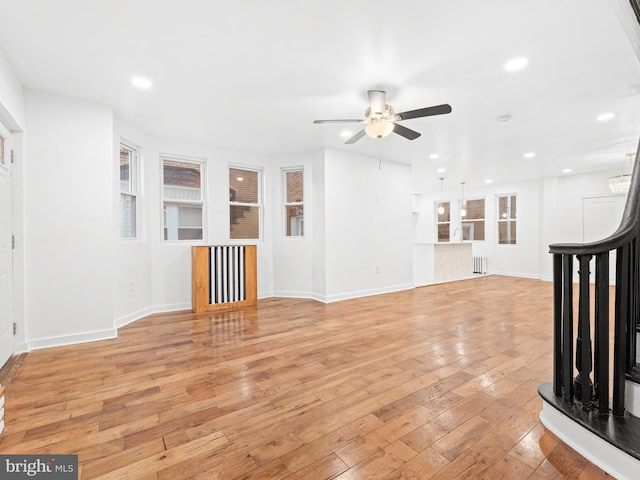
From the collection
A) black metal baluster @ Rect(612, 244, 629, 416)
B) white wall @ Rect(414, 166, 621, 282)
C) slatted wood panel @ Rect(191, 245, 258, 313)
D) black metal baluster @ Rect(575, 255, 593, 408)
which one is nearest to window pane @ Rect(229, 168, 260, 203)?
slatted wood panel @ Rect(191, 245, 258, 313)

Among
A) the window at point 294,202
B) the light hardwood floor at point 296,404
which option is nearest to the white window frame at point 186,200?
the window at point 294,202

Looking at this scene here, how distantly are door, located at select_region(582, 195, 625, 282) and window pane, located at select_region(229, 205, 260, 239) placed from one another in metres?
7.48

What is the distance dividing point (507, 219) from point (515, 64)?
7.48m

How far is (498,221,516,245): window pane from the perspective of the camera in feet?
29.1

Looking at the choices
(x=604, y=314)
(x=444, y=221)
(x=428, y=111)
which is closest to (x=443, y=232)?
Answer: (x=444, y=221)

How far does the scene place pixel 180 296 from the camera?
4926mm

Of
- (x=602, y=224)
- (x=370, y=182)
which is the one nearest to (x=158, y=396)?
(x=370, y=182)

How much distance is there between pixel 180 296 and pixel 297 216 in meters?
2.45

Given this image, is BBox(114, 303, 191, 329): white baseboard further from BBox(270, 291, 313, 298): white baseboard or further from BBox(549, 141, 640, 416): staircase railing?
BBox(549, 141, 640, 416): staircase railing

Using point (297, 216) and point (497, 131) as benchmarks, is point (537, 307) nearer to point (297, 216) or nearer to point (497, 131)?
point (497, 131)

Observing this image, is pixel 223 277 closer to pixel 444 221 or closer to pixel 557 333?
pixel 557 333

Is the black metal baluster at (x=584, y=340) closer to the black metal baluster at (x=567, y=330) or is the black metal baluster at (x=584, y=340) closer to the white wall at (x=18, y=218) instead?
the black metal baluster at (x=567, y=330)

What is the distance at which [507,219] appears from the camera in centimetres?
906

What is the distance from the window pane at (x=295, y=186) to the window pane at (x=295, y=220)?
0.15m
